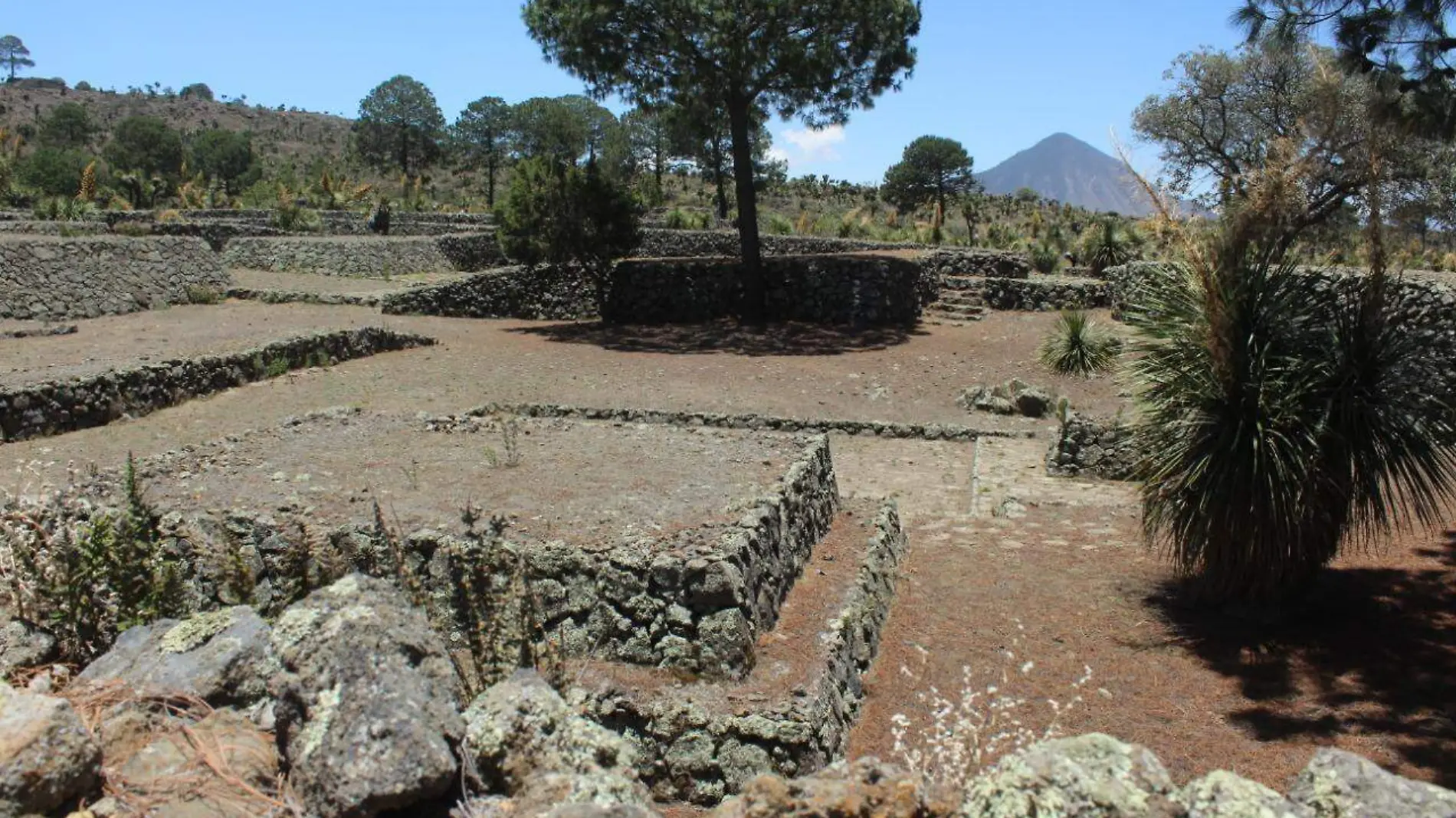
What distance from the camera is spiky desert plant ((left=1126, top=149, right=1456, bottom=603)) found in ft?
20.5

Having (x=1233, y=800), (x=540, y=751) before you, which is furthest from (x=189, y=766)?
(x=1233, y=800)

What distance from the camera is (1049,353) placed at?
647 inches

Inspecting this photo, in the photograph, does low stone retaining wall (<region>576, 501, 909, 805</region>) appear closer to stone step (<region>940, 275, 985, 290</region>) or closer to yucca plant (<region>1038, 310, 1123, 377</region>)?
yucca plant (<region>1038, 310, 1123, 377</region>)

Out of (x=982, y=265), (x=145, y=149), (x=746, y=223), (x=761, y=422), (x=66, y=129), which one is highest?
(x=66, y=129)

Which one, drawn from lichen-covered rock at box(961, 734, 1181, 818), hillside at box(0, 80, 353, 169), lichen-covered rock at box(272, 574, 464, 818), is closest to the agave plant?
lichen-covered rock at box(961, 734, 1181, 818)

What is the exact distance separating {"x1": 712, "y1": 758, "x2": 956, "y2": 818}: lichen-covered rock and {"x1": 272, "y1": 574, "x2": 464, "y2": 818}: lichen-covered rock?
2.75 feet

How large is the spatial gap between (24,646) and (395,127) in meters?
64.7

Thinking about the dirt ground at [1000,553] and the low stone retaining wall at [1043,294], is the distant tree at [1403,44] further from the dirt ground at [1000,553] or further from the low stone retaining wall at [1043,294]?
the low stone retaining wall at [1043,294]

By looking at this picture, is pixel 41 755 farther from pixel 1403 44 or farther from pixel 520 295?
pixel 520 295

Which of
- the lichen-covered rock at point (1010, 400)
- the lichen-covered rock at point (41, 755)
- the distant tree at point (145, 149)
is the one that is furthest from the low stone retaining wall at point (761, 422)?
the distant tree at point (145, 149)

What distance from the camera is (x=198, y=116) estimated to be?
83938 mm

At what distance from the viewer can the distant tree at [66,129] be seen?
61594 millimetres

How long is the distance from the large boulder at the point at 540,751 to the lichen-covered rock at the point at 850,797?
1.13 ft

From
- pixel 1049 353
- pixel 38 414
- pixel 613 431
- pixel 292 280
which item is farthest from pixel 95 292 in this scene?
pixel 1049 353
